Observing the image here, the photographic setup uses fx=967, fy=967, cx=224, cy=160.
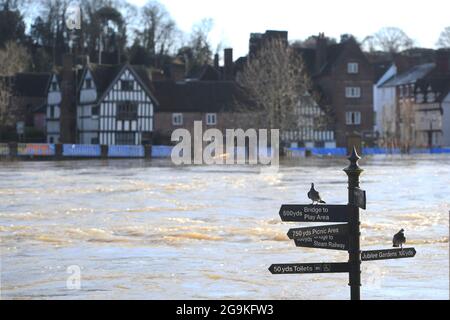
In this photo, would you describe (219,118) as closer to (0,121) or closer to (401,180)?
(0,121)

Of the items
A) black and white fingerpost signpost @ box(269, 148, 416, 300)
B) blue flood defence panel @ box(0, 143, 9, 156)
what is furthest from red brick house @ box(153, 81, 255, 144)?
black and white fingerpost signpost @ box(269, 148, 416, 300)

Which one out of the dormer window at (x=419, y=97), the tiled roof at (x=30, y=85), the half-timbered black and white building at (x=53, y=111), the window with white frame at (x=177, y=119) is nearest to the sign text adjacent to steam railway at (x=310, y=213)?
the window with white frame at (x=177, y=119)

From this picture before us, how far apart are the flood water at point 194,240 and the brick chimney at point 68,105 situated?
1757 inches

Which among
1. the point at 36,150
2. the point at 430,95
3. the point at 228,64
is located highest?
the point at 228,64

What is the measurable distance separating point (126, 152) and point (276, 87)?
14.0 metres

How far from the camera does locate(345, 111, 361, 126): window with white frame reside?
92.9 m

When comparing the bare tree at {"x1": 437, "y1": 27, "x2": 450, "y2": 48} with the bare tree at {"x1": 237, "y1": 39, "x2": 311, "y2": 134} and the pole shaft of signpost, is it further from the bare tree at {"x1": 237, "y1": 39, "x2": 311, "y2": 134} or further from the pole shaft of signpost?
the pole shaft of signpost

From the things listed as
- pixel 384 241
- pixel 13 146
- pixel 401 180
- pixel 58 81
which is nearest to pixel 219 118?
pixel 58 81

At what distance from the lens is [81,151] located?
2945 inches

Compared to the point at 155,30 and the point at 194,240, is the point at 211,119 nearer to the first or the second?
the point at 155,30

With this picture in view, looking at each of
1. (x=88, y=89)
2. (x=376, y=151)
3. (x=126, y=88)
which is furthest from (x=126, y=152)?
(x=376, y=151)

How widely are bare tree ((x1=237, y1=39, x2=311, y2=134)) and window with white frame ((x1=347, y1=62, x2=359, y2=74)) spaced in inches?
360

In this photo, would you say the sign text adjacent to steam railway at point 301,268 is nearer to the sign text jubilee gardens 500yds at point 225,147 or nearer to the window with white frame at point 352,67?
the sign text jubilee gardens 500yds at point 225,147

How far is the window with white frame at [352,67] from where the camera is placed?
3679 inches
